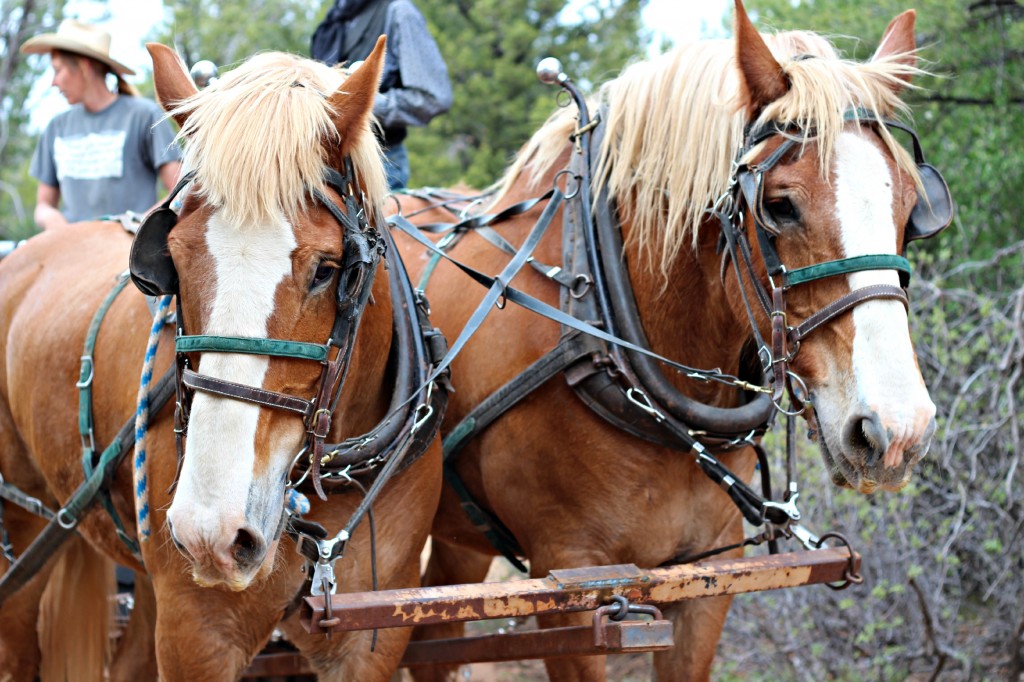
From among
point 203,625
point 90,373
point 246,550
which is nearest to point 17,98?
point 90,373

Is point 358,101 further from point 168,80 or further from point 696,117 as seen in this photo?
point 696,117

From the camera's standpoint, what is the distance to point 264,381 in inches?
74.9

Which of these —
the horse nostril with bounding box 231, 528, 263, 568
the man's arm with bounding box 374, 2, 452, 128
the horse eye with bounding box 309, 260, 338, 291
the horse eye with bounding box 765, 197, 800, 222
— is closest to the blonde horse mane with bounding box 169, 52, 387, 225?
the horse eye with bounding box 309, 260, 338, 291

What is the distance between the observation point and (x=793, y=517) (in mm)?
2582

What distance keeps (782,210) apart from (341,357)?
974 mm

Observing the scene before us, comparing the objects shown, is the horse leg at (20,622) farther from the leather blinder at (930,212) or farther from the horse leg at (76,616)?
the leather blinder at (930,212)

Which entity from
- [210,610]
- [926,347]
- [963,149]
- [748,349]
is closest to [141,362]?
[210,610]

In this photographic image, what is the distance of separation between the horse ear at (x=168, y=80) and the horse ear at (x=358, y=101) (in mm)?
361

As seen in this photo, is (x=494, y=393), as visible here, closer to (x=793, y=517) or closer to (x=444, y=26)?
(x=793, y=517)

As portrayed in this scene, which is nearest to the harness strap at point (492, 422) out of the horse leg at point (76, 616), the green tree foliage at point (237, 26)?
the horse leg at point (76, 616)

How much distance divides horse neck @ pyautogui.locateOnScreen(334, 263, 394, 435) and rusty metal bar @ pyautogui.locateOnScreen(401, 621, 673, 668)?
2.13 ft

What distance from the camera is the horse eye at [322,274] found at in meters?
2.00

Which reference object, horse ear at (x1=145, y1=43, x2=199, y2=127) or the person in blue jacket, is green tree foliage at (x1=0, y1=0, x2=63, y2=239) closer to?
the person in blue jacket

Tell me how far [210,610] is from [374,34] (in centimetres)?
244
